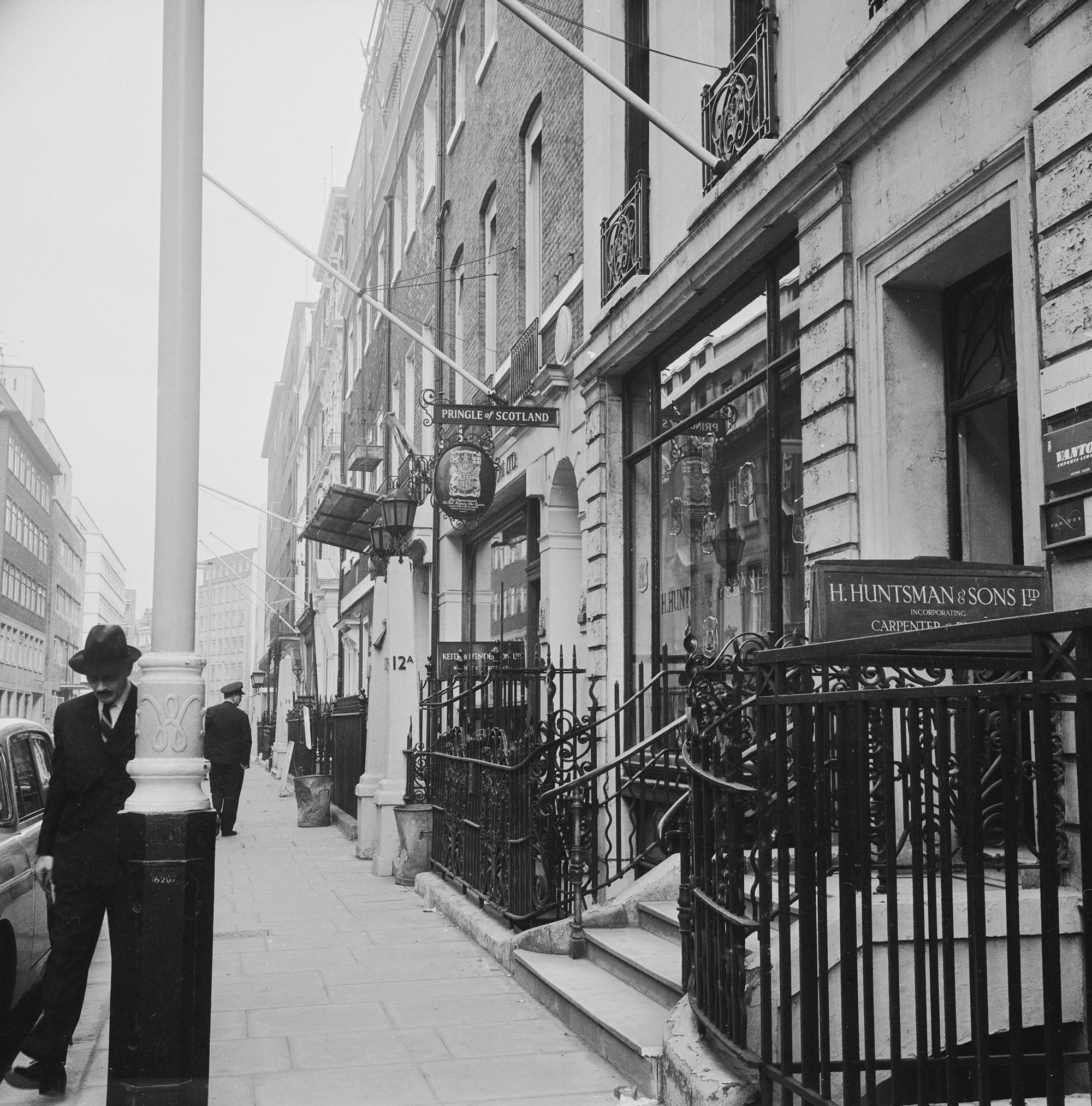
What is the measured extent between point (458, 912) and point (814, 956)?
19.5 ft

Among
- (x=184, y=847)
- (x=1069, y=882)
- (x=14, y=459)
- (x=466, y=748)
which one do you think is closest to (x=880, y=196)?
(x=1069, y=882)

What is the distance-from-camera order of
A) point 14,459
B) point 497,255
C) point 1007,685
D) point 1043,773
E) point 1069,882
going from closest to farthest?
1. point 1043,773
2. point 1007,685
3. point 1069,882
4. point 497,255
5. point 14,459

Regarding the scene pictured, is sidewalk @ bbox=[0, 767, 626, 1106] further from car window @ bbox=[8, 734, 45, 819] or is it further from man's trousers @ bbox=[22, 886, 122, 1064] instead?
car window @ bbox=[8, 734, 45, 819]

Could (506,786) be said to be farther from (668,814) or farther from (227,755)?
(227,755)

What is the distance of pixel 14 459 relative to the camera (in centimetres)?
7200

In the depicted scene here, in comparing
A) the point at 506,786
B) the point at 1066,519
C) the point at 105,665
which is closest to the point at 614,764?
the point at 506,786

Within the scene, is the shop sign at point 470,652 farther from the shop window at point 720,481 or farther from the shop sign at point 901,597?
the shop sign at point 901,597

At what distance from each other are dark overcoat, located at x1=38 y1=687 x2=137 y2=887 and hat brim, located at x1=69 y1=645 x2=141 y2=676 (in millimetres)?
125

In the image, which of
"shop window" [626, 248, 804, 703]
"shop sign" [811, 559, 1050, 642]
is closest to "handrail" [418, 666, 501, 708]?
"shop window" [626, 248, 804, 703]

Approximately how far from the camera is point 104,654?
5.93 m

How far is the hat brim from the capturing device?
5891 mm

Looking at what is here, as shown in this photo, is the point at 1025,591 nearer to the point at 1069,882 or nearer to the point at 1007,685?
the point at 1069,882

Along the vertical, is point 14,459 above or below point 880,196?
above

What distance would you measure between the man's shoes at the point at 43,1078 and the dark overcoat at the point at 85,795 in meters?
0.76
